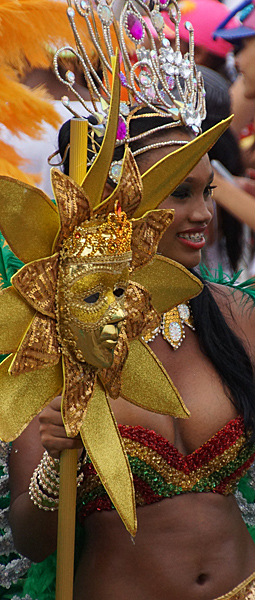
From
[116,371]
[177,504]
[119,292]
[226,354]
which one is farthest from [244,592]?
[119,292]

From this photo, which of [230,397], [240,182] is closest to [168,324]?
[230,397]

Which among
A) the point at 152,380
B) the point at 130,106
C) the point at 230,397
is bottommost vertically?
the point at 230,397

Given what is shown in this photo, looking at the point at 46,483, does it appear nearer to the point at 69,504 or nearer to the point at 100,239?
the point at 69,504

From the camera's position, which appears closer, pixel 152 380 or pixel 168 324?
pixel 152 380

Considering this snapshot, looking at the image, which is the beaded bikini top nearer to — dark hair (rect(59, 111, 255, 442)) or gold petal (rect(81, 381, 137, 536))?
dark hair (rect(59, 111, 255, 442))

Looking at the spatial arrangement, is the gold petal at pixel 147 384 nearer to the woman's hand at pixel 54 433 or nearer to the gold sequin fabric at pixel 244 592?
the woman's hand at pixel 54 433

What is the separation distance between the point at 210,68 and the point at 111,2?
105cm

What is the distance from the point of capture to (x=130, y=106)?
4.50 ft

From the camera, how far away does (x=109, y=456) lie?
1052 millimetres

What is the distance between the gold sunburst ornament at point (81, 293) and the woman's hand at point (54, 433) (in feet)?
0.18

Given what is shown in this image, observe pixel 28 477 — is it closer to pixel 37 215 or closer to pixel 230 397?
pixel 230 397

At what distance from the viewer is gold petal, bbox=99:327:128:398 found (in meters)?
1.04

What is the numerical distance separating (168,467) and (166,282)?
406 mm

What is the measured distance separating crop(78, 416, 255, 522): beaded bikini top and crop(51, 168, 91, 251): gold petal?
508 millimetres
